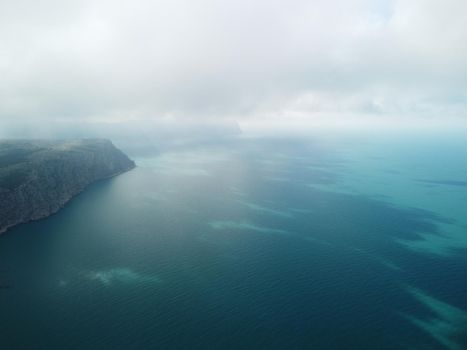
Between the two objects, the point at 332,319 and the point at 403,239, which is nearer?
the point at 332,319

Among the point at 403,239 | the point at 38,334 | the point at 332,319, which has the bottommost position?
Answer: the point at 38,334

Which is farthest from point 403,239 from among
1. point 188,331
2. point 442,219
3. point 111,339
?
point 111,339

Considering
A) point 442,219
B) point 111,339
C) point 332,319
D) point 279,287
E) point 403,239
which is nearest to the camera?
point 111,339

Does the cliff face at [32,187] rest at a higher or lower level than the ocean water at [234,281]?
higher

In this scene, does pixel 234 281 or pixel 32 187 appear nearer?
pixel 234 281

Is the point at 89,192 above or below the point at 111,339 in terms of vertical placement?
above

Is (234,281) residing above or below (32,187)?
below

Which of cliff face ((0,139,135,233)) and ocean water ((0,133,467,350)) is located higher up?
cliff face ((0,139,135,233))

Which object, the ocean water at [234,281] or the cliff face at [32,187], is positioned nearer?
the ocean water at [234,281]

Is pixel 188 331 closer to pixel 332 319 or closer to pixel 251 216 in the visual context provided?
pixel 332 319

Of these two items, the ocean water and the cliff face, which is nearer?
the ocean water

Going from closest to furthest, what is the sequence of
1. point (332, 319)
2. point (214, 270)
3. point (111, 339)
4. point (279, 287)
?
1. point (111, 339)
2. point (332, 319)
3. point (279, 287)
4. point (214, 270)
